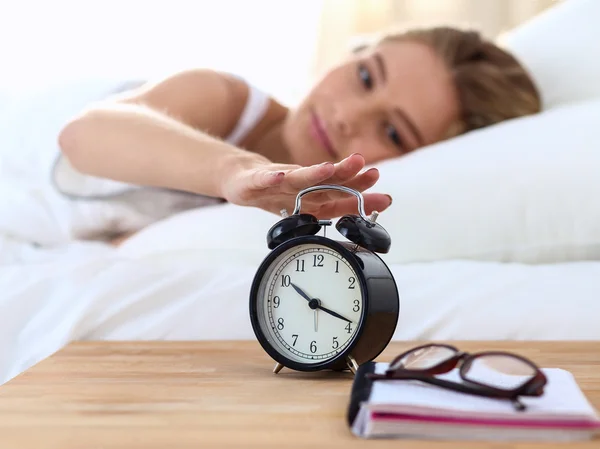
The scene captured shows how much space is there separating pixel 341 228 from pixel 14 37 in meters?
2.12

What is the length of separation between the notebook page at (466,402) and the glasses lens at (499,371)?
20 mm

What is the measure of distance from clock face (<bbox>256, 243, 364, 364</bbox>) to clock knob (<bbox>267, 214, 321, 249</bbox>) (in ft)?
0.05

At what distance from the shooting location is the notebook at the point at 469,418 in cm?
57

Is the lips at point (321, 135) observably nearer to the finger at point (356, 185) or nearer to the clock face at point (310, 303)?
the finger at point (356, 185)

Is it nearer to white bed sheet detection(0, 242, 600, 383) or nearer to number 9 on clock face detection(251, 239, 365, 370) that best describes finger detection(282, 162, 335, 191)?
number 9 on clock face detection(251, 239, 365, 370)

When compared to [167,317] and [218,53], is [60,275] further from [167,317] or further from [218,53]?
[218,53]

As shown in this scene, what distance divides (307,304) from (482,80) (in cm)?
102

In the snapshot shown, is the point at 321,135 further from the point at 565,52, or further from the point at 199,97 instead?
the point at 565,52

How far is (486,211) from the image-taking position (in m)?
1.30

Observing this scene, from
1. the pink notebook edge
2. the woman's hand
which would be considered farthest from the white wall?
the pink notebook edge

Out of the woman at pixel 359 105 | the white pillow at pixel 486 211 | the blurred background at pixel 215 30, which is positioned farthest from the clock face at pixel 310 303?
the blurred background at pixel 215 30

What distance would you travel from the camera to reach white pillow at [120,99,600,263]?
1.29m

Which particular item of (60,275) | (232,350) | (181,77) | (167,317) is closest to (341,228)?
(232,350)

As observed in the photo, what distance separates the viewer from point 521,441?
Result: 568mm
